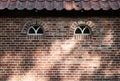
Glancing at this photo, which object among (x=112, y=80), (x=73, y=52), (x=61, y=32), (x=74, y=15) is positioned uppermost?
(x=74, y=15)

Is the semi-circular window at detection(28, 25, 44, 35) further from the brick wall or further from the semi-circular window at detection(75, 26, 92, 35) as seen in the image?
the semi-circular window at detection(75, 26, 92, 35)

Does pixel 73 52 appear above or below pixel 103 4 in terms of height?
below

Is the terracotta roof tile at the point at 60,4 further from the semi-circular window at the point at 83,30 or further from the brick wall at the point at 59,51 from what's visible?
the semi-circular window at the point at 83,30

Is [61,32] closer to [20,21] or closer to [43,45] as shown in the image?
[43,45]

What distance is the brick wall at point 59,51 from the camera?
27.5ft

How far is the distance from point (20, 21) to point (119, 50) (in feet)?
10.6

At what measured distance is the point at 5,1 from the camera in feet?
28.1

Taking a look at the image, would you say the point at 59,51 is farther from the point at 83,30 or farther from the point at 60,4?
the point at 60,4

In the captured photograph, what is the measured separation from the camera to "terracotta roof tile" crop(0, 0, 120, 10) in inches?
325

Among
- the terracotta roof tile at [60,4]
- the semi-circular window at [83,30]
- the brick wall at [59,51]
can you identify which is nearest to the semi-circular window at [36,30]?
the brick wall at [59,51]

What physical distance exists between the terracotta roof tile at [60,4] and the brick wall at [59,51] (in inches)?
17.9

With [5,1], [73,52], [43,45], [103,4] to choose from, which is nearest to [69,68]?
[73,52]

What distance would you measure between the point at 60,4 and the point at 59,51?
1.46m

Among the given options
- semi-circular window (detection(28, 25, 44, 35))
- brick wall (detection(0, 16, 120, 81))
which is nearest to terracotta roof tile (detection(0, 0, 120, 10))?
brick wall (detection(0, 16, 120, 81))
